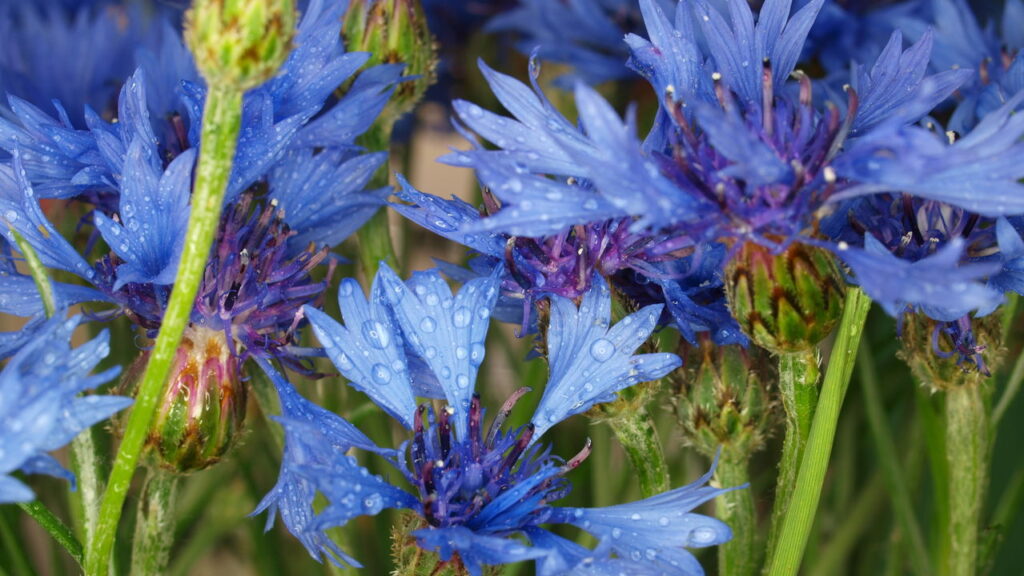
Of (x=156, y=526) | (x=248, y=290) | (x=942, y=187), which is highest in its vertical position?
(x=942, y=187)

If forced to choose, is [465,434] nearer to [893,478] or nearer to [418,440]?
[418,440]

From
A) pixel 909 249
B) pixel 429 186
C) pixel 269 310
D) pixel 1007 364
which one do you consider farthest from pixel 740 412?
pixel 429 186

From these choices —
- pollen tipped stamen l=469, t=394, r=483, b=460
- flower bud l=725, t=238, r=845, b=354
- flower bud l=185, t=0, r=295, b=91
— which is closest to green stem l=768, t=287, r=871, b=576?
flower bud l=725, t=238, r=845, b=354

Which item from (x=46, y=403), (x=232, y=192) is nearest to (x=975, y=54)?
(x=232, y=192)

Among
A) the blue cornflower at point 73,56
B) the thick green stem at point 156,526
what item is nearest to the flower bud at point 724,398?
the thick green stem at point 156,526

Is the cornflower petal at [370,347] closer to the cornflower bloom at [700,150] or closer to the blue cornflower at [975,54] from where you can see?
the cornflower bloom at [700,150]

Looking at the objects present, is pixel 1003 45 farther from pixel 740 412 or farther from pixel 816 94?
pixel 740 412
